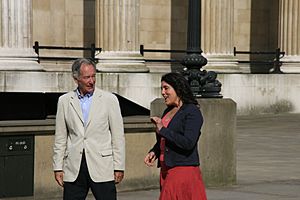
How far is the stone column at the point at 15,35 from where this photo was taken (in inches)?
1128

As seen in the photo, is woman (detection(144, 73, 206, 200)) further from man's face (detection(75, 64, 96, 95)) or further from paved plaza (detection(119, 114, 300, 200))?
paved plaza (detection(119, 114, 300, 200))

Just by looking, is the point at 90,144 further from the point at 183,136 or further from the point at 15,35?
the point at 15,35

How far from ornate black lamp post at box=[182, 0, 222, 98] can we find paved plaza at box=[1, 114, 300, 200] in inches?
61.3

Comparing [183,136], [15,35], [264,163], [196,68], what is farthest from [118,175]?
[15,35]

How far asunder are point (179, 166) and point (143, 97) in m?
22.8

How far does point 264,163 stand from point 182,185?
11.1m

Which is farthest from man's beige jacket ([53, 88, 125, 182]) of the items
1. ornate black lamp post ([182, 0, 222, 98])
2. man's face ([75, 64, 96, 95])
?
ornate black lamp post ([182, 0, 222, 98])

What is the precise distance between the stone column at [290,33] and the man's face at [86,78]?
27583mm

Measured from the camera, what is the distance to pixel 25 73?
2900cm

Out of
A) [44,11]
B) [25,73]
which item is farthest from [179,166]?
[44,11]

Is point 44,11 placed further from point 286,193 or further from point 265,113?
point 286,193

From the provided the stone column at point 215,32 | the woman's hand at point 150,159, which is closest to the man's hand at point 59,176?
the woman's hand at point 150,159

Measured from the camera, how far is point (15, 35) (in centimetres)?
2891

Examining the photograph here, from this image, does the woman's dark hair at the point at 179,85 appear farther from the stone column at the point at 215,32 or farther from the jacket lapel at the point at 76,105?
the stone column at the point at 215,32
